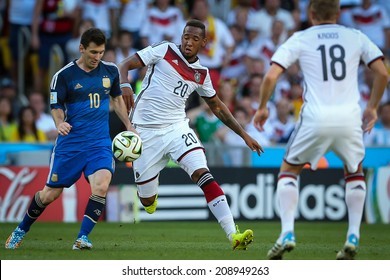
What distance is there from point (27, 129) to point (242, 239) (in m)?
8.34

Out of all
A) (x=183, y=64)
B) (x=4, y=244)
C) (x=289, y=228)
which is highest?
(x=183, y=64)

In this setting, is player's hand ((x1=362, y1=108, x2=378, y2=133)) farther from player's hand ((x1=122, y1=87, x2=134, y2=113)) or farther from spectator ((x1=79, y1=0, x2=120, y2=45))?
spectator ((x1=79, y1=0, x2=120, y2=45))

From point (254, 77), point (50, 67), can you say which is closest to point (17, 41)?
point (50, 67)

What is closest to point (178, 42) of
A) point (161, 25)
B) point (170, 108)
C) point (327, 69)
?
point (161, 25)

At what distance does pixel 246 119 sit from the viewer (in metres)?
18.4

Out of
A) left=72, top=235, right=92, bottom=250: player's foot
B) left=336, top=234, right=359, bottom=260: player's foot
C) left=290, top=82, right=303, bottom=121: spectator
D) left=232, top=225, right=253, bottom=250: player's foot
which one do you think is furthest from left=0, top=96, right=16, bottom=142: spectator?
left=336, top=234, right=359, bottom=260: player's foot

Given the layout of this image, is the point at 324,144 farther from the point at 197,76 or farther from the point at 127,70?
the point at 127,70

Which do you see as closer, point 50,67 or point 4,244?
point 4,244

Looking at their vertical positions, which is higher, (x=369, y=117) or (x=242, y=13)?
(x=242, y=13)

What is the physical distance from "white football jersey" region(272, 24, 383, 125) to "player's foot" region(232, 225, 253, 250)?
6.58ft

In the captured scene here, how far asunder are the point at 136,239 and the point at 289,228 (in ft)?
13.5

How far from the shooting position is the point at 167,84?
11398mm

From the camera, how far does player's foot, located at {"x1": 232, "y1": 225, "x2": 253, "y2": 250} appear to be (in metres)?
10.6

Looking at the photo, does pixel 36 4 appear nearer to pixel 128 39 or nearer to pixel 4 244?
pixel 128 39
